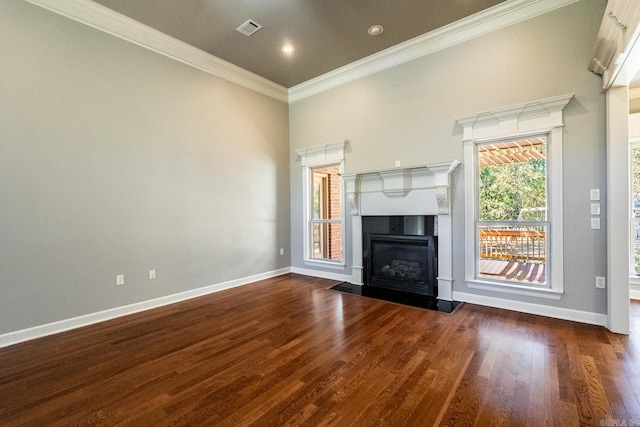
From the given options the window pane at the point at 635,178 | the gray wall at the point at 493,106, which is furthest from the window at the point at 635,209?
the gray wall at the point at 493,106

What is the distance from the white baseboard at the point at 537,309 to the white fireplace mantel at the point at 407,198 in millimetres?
249

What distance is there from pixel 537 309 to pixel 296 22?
4.48 meters

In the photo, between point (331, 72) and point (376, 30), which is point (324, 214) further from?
point (376, 30)

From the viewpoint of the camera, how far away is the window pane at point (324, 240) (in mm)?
5426

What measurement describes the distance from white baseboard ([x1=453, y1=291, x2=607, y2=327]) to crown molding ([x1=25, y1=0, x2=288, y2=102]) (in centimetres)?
466

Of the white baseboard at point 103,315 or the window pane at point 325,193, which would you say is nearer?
the white baseboard at point 103,315

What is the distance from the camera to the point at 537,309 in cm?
320

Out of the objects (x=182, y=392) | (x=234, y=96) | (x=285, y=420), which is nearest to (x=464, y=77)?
(x=234, y=96)

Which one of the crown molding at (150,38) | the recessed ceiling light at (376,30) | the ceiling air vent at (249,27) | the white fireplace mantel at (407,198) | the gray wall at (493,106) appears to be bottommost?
the white fireplace mantel at (407,198)

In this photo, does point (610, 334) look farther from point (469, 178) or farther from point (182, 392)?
point (182, 392)

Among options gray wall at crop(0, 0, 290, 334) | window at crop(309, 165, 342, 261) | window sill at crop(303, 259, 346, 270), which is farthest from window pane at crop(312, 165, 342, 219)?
gray wall at crop(0, 0, 290, 334)

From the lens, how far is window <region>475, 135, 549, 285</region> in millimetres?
3293

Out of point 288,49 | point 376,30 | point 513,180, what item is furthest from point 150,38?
point 513,180

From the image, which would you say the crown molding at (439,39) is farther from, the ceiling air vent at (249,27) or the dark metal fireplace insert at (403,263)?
the dark metal fireplace insert at (403,263)
